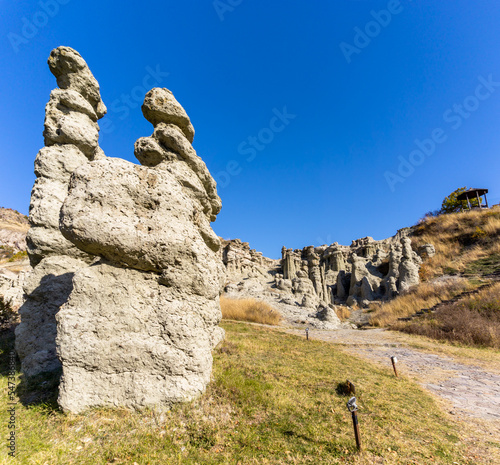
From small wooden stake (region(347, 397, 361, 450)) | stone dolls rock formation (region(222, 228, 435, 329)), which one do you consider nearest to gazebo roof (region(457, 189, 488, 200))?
stone dolls rock formation (region(222, 228, 435, 329))

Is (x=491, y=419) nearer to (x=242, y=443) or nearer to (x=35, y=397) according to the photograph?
(x=242, y=443)

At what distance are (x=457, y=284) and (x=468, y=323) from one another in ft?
23.7

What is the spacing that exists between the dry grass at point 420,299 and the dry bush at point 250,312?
6841 mm

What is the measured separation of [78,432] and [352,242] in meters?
58.5

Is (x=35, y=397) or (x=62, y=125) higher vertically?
(x=62, y=125)

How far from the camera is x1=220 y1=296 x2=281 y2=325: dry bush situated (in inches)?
612

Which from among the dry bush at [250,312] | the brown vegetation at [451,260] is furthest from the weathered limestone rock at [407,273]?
the dry bush at [250,312]

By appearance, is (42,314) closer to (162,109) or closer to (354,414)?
(162,109)

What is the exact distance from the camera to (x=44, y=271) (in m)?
5.53

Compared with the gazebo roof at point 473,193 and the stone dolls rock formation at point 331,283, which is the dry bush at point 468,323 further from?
the gazebo roof at point 473,193

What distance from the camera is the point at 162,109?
21.1 feet

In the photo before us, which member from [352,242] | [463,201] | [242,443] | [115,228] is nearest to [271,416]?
[242,443]

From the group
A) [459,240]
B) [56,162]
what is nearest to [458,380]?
[56,162]

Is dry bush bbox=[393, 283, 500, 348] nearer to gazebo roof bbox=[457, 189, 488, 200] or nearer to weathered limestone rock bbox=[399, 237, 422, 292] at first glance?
weathered limestone rock bbox=[399, 237, 422, 292]
